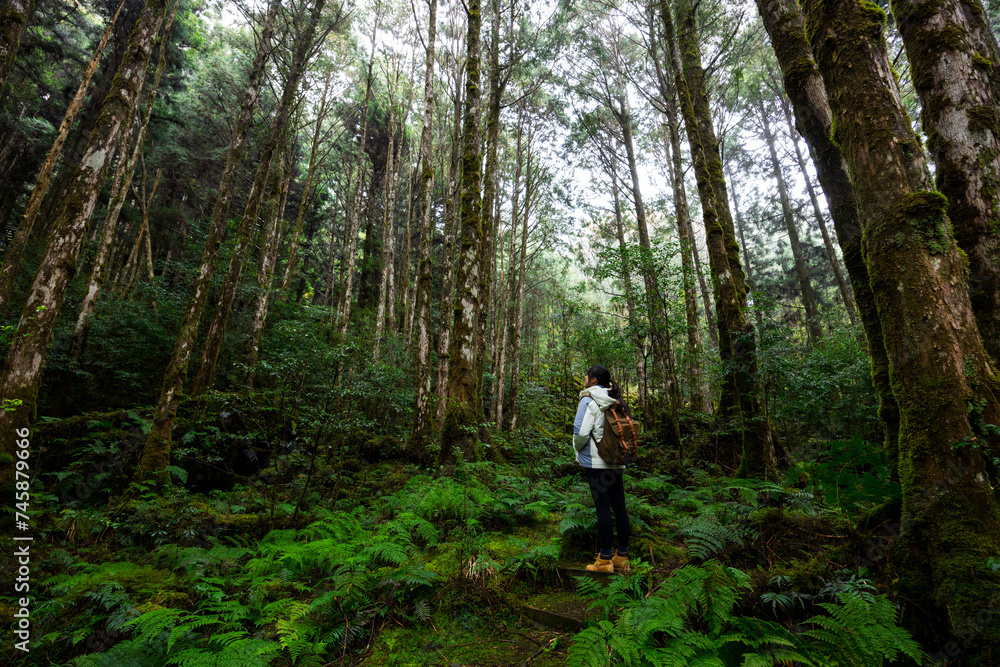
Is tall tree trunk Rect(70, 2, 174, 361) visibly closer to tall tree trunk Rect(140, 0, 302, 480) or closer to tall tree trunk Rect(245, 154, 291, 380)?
tall tree trunk Rect(140, 0, 302, 480)

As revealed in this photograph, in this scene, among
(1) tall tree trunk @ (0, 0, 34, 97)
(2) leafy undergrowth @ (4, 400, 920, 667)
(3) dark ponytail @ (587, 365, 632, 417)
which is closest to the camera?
(2) leafy undergrowth @ (4, 400, 920, 667)

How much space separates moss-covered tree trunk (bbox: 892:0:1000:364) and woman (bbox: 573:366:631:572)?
3.19 meters

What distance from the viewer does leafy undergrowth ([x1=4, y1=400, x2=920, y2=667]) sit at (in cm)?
231

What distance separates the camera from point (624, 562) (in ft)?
12.2

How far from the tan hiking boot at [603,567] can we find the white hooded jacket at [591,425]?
2.73 feet

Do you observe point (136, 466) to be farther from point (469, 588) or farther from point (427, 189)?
point (427, 189)

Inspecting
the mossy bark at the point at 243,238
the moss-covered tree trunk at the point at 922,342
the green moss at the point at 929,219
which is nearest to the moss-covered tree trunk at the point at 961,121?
the moss-covered tree trunk at the point at 922,342

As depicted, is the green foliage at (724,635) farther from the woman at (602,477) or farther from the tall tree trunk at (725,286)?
the tall tree trunk at (725,286)

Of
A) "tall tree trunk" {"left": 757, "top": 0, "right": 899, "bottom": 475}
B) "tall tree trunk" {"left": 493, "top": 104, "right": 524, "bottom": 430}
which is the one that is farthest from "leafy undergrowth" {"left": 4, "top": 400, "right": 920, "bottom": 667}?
"tall tree trunk" {"left": 493, "top": 104, "right": 524, "bottom": 430}

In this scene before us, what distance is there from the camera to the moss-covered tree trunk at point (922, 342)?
2.18 metres

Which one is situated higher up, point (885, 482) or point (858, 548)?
point (885, 482)

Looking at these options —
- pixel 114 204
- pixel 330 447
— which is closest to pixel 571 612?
pixel 330 447

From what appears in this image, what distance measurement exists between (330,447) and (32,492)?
4074 mm

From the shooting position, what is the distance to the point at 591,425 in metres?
4.00
